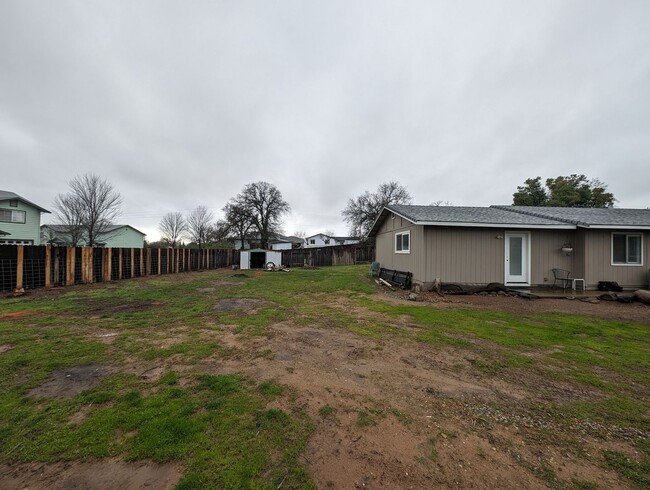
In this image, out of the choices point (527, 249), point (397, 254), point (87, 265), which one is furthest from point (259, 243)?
point (527, 249)

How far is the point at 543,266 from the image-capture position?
9.66 m

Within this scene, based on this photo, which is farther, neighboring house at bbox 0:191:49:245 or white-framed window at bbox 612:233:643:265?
neighboring house at bbox 0:191:49:245

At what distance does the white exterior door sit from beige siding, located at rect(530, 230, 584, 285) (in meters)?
0.21

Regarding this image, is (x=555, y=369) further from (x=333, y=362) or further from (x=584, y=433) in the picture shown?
(x=333, y=362)

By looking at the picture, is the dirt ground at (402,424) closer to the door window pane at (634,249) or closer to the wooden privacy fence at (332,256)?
the door window pane at (634,249)

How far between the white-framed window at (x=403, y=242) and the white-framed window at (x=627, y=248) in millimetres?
7303

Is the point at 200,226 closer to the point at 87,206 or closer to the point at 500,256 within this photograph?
the point at 87,206

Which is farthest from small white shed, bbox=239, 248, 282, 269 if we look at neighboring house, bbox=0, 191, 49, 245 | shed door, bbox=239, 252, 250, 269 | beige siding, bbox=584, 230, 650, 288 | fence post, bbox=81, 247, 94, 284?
neighboring house, bbox=0, 191, 49, 245

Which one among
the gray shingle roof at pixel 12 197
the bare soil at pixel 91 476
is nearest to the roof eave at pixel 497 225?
the bare soil at pixel 91 476

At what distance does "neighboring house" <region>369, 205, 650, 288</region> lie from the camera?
30.2 feet

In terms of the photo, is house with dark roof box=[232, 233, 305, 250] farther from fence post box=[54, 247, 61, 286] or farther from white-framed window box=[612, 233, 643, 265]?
white-framed window box=[612, 233, 643, 265]

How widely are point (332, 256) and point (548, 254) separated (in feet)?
57.3

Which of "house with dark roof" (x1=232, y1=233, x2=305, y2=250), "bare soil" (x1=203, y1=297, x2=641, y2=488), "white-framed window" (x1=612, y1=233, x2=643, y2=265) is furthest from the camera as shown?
"house with dark roof" (x1=232, y1=233, x2=305, y2=250)

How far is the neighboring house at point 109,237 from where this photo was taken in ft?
86.7
